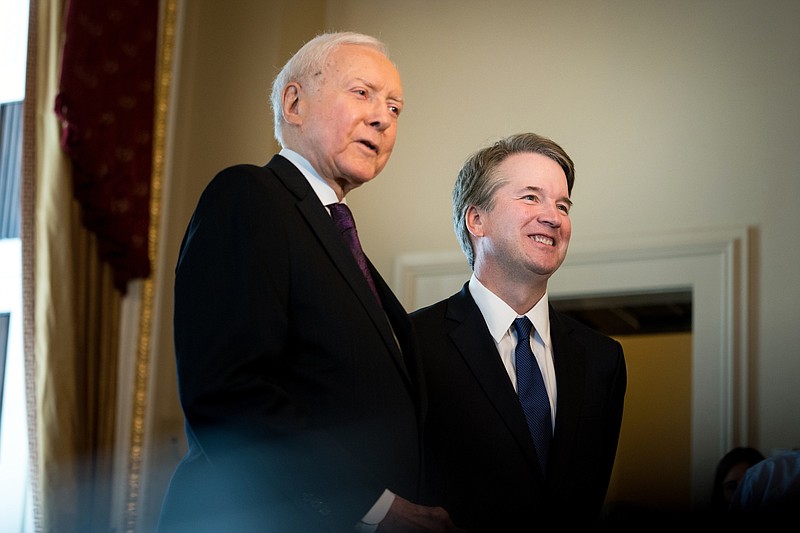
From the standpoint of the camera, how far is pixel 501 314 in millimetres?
2461

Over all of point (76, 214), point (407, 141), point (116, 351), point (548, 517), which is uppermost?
point (407, 141)

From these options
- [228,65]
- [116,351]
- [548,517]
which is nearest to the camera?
[548,517]

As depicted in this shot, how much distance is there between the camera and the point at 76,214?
4.41 m

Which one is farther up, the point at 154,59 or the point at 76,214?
the point at 154,59

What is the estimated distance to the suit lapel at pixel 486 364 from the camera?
2246mm

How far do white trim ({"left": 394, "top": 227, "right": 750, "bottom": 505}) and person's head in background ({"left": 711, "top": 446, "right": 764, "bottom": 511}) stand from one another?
0.50 ft

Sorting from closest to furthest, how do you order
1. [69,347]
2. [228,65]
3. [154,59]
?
[69,347] < [154,59] < [228,65]

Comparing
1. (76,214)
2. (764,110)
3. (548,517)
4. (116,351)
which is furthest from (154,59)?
(548,517)

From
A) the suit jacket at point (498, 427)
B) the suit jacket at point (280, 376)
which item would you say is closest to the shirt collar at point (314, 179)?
the suit jacket at point (280, 376)

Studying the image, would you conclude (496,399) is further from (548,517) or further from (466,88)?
(466,88)

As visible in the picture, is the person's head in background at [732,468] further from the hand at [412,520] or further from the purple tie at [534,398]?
the hand at [412,520]

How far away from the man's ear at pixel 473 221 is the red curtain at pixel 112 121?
2258 mm

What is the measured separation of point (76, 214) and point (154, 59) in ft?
2.74

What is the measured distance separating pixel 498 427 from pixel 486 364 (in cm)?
15
